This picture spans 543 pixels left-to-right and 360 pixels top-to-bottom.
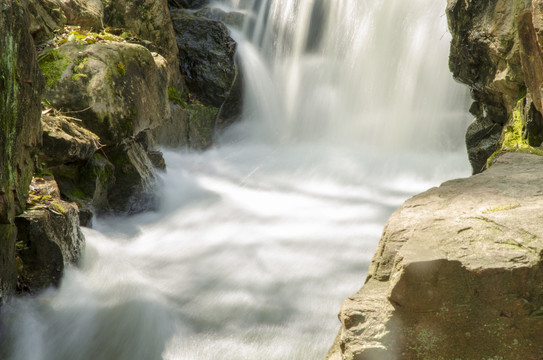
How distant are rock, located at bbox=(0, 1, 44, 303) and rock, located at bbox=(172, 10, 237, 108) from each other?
6.16 meters

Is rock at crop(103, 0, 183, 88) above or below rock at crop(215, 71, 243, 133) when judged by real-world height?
above

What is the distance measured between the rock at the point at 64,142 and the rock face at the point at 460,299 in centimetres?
328

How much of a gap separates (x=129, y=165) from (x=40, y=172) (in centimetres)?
148

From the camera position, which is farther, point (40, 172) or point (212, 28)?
point (212, 28)

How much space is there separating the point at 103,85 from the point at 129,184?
3.86 ft

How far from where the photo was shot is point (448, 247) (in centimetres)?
186

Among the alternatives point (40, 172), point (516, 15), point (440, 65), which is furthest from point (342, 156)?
point (40, 172)

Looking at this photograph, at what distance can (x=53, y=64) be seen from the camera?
4910 millimetres

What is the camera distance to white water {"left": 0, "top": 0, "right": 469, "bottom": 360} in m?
3.29

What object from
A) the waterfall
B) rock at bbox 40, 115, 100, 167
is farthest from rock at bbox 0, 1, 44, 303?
the waterfall

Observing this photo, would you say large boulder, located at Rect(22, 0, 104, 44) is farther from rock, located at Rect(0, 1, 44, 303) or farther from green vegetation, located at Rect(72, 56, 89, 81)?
rock, located at Rect(0, 1, 44, 303)

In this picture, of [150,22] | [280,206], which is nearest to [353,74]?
[150,22]

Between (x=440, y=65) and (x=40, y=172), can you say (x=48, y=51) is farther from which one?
(x=440, y=65)

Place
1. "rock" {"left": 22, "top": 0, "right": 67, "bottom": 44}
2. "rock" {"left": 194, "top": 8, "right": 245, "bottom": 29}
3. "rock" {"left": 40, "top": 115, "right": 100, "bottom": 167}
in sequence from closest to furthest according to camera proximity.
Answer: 1. "rock" {"left": 40, "top": 115, "right": 100, "bottom": 167}
2. "rock" {"left": 22, "top": 0, "right": 67, "bottom": 44}
3. "rock" {"left": 194, "top": 8, "right": 245, "bottom": 29}
